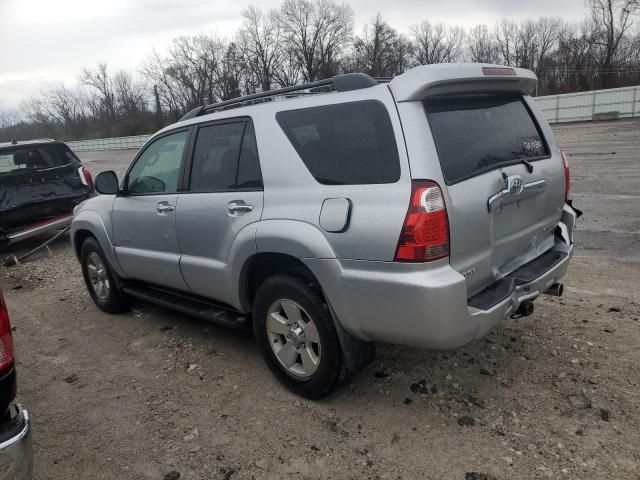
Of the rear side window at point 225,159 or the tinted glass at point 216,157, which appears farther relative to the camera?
the tinted glass at point 216,157

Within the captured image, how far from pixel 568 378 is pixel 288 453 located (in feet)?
6.17

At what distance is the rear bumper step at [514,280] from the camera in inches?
111

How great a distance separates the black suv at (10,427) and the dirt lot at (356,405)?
33.1 inches

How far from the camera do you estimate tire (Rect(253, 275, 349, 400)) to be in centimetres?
309

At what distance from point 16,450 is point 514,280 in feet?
8.52

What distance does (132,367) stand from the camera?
4125 millimetres

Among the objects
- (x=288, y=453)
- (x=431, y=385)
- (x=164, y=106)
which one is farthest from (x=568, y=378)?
(x=164, y=106)

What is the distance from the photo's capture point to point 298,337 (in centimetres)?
329

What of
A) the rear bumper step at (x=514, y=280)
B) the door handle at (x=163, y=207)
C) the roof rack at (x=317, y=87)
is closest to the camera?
the rear bumper step at (x=514, y=280)

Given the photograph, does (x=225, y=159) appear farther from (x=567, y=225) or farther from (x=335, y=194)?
(x=567, y=225)

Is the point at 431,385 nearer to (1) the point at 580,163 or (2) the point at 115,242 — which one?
(2) the point at 115,242

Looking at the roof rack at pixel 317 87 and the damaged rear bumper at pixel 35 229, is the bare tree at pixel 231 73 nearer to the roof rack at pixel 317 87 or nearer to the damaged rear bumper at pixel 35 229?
the damaged rear bumper at pixel 35 229

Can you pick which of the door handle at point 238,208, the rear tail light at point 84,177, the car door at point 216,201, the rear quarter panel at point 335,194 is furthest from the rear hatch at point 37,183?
the rear quarter panel at point 335,194

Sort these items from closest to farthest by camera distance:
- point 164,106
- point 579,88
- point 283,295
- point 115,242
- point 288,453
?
point 288,453 → point 283,295 → point 115,242 → point 579,88 → point 164,106
